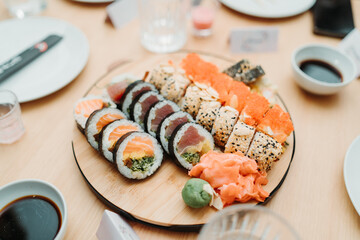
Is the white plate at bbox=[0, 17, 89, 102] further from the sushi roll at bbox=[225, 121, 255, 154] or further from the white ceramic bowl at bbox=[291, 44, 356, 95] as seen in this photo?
the white ceramic bowl at bbox=[291, 44, 356, 95]

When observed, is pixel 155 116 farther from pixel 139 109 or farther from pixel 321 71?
pixel 321 71

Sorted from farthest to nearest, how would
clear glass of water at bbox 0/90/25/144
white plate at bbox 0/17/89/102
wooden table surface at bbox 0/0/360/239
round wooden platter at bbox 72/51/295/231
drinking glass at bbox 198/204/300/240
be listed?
1. white plate at bbox 0/17/89/102
2. clear glass of water at bbox 0/90/25/144
3. wooden table surface at bbox 0/0/360/239
4. round wooden platter at bbox 72/51/295/231
5. drinking glass at bbox 198/204/300/240

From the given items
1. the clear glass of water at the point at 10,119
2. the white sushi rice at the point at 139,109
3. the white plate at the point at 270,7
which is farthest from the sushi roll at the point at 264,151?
the white plate at the point at 270,7

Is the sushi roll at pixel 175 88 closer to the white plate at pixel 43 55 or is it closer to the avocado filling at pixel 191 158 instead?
the avocado filling at pixel 191 158

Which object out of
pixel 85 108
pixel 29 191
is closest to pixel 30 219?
pixel 29 191

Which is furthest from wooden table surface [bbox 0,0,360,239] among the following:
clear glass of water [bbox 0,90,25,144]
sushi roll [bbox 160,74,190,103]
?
sushi roll [bbox 160,74,190,103]
